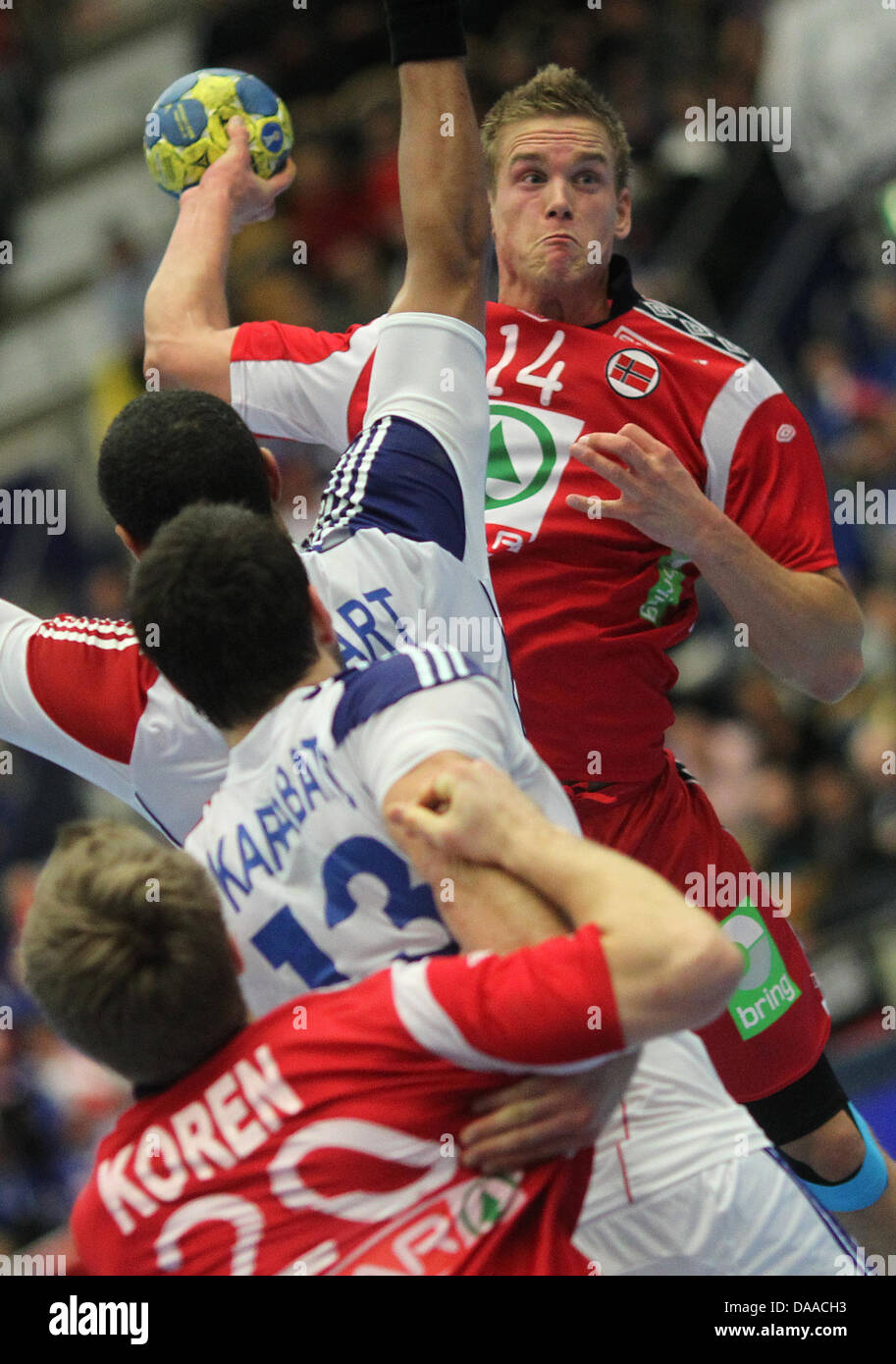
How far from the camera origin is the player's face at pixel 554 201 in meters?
4.14

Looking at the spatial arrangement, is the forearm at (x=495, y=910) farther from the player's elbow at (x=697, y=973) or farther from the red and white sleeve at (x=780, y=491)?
the red and white sleeve at (x=780, y=491)

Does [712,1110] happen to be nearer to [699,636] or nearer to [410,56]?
[410,56]

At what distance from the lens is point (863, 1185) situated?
389 centimetres

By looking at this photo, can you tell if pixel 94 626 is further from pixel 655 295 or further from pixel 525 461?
pixel 655 295

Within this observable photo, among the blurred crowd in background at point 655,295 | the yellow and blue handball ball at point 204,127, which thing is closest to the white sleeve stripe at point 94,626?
the yellow and blue handball ball at point 204,127

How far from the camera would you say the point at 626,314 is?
4.25 m

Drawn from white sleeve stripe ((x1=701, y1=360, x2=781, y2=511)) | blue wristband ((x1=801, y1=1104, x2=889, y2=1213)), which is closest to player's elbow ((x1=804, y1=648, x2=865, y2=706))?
white sleeve stripe ((x1=701, y1=360, x2=781, y2=511))

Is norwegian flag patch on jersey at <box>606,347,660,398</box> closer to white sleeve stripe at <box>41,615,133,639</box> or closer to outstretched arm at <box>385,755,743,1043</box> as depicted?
white sleeve stripe at <box>41,615,133,639</box>

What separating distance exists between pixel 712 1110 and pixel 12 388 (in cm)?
1029

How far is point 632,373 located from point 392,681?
1928mm

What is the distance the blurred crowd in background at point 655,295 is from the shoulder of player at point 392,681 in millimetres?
5963

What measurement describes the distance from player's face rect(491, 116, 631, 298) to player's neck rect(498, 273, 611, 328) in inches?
0.8

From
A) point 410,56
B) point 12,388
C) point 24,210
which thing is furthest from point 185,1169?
point 24,210

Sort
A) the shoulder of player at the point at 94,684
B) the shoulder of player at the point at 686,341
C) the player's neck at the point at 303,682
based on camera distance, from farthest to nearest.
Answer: the shoulder of player at the point at 686,341 → the shoulder of player at the point at 94,684 → the player's neck at the point at 303,682
